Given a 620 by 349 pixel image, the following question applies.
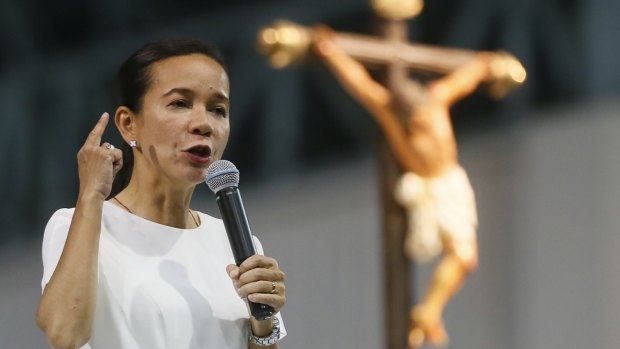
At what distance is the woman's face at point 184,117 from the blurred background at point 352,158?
3.05 m

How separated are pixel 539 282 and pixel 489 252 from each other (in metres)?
0.20

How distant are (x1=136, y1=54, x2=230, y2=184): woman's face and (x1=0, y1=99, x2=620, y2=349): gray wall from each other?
327cm

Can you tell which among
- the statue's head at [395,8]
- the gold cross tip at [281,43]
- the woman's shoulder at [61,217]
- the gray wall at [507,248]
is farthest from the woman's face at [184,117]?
the gray wall at [507,248]

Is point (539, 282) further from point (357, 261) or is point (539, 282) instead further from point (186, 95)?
point (186, 95)

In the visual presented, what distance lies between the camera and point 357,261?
18.2 feet

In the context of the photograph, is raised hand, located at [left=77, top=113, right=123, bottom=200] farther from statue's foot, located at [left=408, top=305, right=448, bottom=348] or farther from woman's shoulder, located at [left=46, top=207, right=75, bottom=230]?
statue's foot, located at [left=408, top=305, right=448, bottom=348]

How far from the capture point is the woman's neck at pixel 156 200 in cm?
215

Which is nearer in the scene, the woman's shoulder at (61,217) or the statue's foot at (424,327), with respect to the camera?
the woman's shoulder at (61,217)

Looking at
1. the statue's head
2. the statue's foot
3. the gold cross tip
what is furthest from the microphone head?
the statue's head

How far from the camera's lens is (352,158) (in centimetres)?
578

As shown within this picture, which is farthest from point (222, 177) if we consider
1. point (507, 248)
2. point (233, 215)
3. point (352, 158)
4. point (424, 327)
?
point (352, 158)

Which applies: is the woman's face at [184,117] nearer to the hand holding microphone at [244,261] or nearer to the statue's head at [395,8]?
the hand holding microphone at [244,261]

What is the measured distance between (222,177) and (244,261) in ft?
0.36

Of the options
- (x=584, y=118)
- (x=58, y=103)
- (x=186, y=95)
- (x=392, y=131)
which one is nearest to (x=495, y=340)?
(x=584, y=118)
